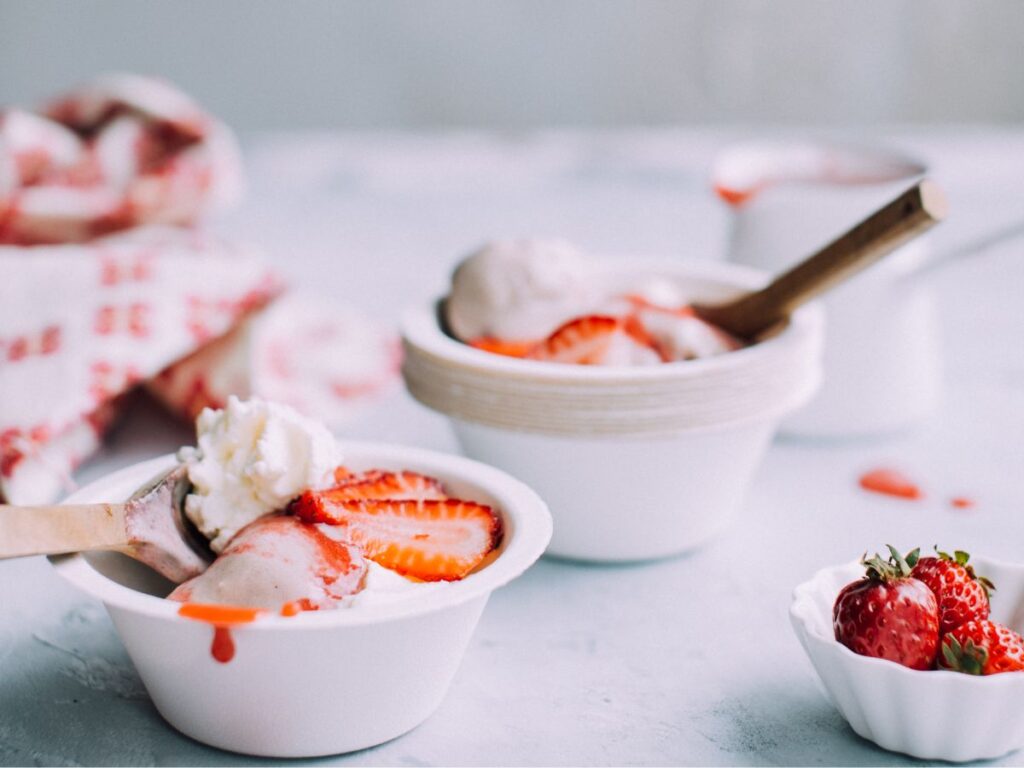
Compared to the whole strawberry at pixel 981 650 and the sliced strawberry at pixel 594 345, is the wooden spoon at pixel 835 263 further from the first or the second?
the whole strawberry at pixel 981 650

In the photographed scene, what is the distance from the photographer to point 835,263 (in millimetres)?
1150

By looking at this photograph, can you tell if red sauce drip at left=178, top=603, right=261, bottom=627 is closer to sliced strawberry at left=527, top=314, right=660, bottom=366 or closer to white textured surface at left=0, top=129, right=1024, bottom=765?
white textured surface at left=0, top=129, right=1024, bottom=765

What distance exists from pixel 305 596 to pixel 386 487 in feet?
0.56

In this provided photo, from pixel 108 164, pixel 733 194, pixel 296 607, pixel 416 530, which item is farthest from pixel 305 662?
pixel 108 164

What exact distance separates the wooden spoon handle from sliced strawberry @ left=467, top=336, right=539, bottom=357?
0.42 m

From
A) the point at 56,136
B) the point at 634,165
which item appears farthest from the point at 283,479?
the point at 634,165

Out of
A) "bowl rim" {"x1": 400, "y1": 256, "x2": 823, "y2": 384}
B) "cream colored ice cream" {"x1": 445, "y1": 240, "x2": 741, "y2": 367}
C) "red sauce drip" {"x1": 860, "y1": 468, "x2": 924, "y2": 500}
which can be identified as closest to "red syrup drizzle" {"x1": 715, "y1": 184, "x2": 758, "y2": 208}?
"bowl rim" {"x1": 400, "y1": 256, "x2": 823, "y2": 384}

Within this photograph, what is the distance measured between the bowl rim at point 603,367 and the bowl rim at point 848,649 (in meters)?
0.23

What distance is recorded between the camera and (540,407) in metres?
1.10

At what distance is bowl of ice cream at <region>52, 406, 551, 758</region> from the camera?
80 centimetres

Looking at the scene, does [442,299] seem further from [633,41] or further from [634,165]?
[633,41]

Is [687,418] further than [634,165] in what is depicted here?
No

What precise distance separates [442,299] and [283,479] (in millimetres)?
417

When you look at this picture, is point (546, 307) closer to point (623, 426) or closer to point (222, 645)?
point (623, 426)
